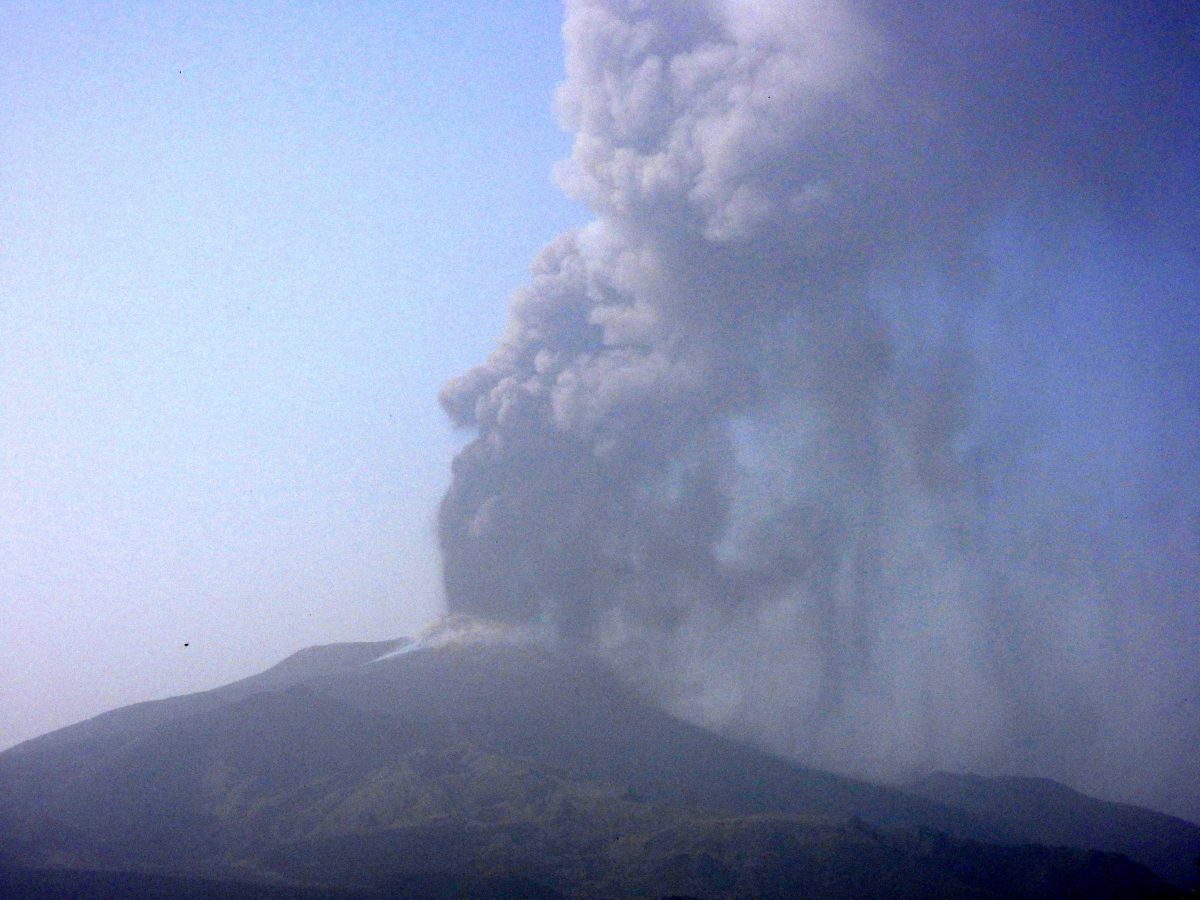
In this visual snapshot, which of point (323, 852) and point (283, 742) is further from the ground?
point (283, 742)

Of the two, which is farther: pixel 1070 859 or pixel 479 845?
pixel 479 845

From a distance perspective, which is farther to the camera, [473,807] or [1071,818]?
[1071,818]

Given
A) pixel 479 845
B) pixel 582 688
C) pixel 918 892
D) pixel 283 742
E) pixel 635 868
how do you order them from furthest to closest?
pixel 582 688 → pixel 283 742 → pixel 479 845 → pixel 635 868 → pixel 918 892

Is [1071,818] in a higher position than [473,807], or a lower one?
lower

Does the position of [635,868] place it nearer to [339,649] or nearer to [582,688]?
[582,688]

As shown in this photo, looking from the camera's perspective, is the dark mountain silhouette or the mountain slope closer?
the dark mountain silhouette

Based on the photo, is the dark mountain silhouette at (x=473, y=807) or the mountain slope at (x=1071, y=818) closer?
the dark mountain silhouette at (x=473, y=807)

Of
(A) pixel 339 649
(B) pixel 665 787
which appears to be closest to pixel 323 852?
(B) pixel 665 787

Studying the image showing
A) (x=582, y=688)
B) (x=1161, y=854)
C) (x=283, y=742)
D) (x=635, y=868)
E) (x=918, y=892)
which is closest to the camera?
(x=918, y=892)
